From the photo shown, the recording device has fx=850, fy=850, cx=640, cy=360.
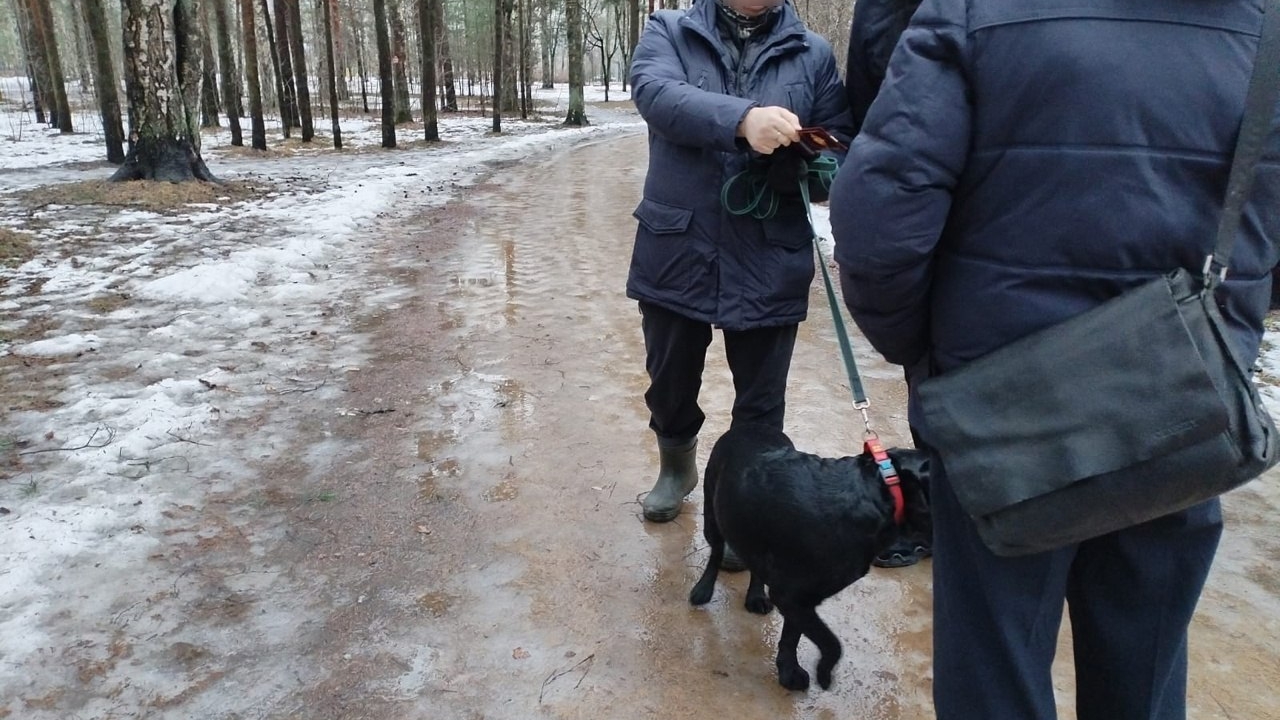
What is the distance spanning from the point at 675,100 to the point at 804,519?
53.2 inches

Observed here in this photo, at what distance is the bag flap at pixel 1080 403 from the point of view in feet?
4.75

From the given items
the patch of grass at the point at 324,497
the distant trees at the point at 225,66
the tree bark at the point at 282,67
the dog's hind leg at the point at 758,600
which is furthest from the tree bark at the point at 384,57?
the dog's hind leg at the point at 758,600

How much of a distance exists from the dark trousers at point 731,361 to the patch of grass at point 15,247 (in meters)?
7.07

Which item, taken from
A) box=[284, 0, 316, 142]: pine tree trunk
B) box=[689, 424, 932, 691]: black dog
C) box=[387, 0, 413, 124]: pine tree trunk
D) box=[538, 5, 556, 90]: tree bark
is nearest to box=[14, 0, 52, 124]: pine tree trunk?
box=[284, 0, 316, 142]: pine tree trunk

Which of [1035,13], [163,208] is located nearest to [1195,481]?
[1035,13]

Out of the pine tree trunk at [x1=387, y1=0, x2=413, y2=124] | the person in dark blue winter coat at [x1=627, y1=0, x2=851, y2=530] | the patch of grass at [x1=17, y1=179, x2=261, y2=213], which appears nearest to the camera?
the person in dark blue winter coat at [x1=627, y1=0, x2=851, y2=530]

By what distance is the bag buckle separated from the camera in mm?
1515

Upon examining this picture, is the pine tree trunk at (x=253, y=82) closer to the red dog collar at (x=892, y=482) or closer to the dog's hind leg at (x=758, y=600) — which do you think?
the dog's hind leg at (x=758, y=600)

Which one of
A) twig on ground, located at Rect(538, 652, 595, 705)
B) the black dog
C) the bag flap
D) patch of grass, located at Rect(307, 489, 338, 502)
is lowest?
twig on ground, located at Rect(538, 652, 595, 705)

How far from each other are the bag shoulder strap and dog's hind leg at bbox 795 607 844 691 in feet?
4.99

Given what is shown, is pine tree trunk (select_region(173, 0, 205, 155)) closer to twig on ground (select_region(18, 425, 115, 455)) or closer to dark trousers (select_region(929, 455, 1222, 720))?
twig on ground (select_region(18, 425, 115, 455))

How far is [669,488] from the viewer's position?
3643 mm

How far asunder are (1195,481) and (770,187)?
1629 millimetres

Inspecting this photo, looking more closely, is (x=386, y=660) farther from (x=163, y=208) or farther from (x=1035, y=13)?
(x=163, y=208)
